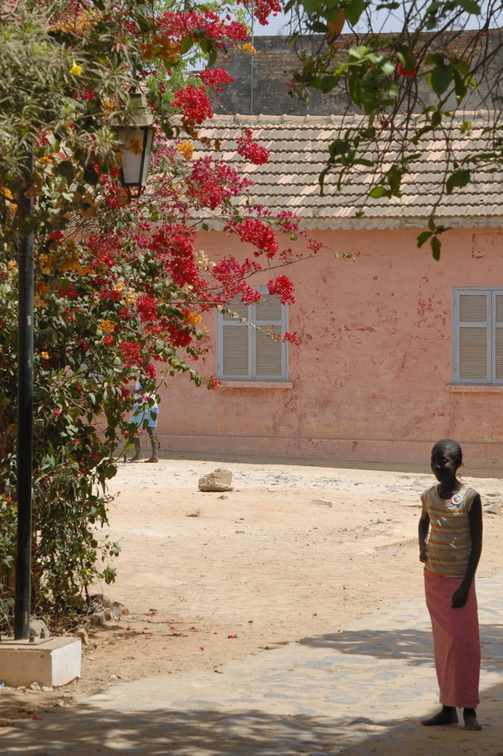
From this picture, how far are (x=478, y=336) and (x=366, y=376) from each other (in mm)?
1846

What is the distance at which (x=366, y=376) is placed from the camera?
19.3 meters

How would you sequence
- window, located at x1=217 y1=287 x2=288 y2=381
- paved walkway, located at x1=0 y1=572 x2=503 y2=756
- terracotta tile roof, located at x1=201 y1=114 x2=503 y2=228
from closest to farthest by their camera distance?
paved walkway, located at x1=0 y1=572 x2=503 y2=756, terracotta tile roof, located at x1=201 y1=114 x2=503 y2=228, window, located at x1=217 y1=287 x2=288 y2=381

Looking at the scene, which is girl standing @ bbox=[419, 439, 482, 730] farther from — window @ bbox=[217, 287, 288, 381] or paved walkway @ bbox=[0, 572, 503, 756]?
window @ bbox=[217, 287, 288, 381]

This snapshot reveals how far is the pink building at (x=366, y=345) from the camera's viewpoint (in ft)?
61.4

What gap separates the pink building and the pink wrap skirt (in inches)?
499

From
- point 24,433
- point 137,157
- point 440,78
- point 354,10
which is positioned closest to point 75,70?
point 354,10

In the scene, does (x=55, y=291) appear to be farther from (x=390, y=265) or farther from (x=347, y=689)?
(x=390, y=265)

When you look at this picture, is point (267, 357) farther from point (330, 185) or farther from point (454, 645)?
point (454, 645)

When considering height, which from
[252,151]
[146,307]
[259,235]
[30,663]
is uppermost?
[252,151]

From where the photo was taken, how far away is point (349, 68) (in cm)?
451

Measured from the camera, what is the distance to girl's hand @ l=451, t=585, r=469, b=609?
6.00m

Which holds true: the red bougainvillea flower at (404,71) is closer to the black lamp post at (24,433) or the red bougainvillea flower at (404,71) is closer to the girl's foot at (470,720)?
the black lamp post at (24,433)

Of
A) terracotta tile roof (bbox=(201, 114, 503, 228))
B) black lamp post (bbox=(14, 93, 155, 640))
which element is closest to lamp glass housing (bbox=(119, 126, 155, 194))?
black lamp post (bbox=(14, 93, 155, 640))

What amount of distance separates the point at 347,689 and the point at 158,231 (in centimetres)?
315
